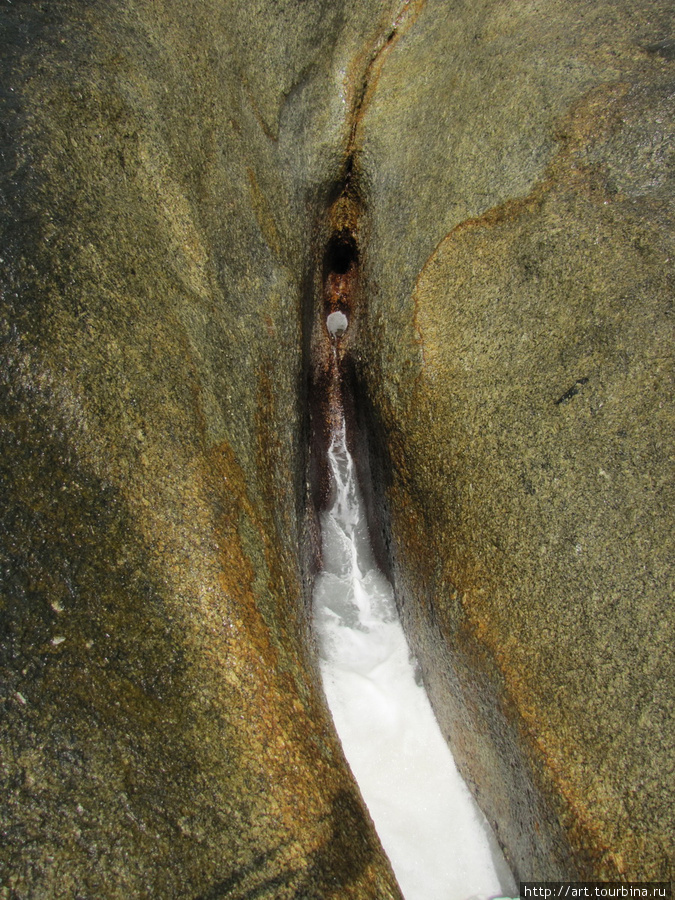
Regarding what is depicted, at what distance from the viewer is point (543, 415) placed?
214cm

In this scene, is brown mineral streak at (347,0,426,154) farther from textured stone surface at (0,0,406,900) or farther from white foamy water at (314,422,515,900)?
white foamy water at (314,422,515,900)

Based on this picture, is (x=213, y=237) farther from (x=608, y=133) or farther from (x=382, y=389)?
(x=608, y=133)

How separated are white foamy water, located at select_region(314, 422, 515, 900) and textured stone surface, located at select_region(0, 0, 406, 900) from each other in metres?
0.83

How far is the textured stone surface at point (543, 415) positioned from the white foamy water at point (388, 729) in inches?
7.3

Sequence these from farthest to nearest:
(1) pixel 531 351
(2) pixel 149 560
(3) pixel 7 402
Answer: (1) pixel 531 351 → (2) pixel 149 560 → (3) pixel 7 402

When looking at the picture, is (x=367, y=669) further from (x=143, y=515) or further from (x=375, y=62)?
(x=375, y=62)

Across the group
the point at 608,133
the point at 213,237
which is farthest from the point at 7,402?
the point at 608,133

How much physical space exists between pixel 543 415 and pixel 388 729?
1677 mm

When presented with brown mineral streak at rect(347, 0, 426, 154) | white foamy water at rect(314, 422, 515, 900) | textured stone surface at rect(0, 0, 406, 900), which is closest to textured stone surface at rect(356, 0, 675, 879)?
white foamy water at rect(314, 422, 515, 900)

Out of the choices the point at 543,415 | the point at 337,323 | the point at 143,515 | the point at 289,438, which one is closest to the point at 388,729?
the point at 289,438

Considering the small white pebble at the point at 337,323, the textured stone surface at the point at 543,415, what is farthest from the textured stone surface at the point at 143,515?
the small white pebble at the point at 337,323

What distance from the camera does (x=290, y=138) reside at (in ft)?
10.1

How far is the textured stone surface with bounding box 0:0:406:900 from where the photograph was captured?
1.34m

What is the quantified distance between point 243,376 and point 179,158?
89cm
